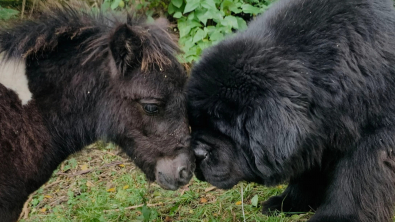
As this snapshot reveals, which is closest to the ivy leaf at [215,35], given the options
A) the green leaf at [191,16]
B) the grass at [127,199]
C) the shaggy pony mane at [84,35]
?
the green leaf at [191,16]

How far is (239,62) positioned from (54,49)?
4.47 ft

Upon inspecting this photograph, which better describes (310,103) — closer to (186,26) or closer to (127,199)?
(127,199)

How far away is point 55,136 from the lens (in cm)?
342

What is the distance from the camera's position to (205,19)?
224 inches

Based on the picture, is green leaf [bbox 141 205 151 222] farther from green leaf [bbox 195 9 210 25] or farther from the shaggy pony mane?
green leaf [bbox 195 9 210 25]

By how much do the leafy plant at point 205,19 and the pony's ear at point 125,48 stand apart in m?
2.22

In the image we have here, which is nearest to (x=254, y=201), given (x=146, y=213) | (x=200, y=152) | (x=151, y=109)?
(x=146, y=213)

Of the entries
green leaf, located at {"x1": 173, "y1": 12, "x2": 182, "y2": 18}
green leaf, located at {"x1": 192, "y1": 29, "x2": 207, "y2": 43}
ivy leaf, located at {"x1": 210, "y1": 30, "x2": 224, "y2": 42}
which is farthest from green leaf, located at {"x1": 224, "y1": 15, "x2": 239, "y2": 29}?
green leaf, located at {"x1": 173, "y1": 12, "x2": 182, "y2": 18}

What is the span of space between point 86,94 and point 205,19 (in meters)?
2.67

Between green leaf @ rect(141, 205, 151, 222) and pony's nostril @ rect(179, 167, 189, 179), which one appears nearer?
pony's nostril @ rect(179, 167, 189, 179)

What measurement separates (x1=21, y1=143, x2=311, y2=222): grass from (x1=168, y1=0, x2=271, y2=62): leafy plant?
1.61 meters

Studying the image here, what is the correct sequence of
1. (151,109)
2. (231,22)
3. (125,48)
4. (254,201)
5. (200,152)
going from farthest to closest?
(231,22), (254,201), (200,152), (151,109), (125,48)

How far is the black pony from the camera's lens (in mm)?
3250

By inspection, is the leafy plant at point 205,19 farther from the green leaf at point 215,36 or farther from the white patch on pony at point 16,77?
the white patch on pony at point 16,77
